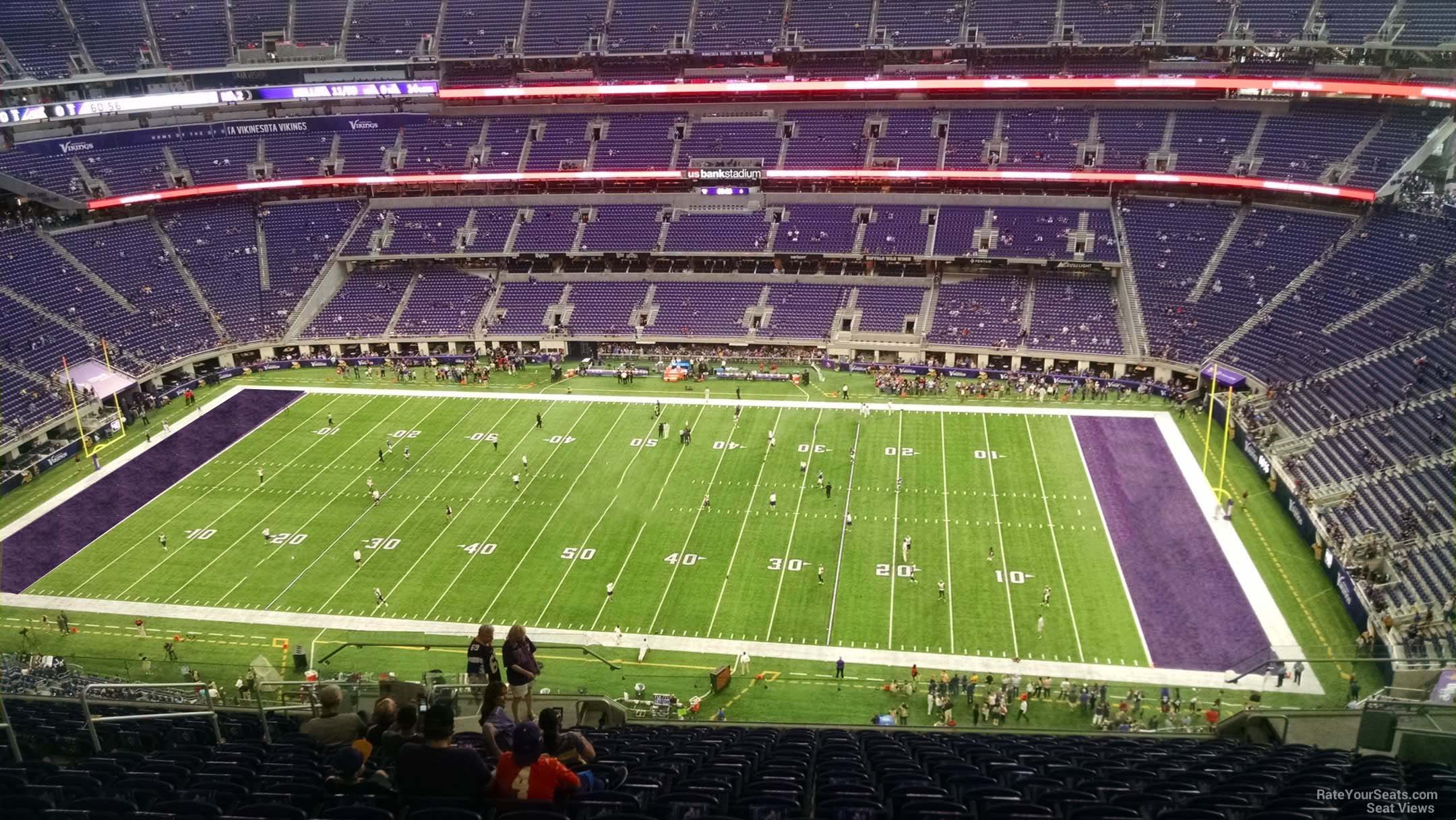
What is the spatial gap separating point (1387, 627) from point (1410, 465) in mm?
8833

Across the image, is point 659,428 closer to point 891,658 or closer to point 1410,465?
point 891,658

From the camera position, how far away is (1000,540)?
1400 inches

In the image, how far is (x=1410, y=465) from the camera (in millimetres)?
33188

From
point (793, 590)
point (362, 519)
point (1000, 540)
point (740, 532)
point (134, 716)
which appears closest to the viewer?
point (134, 716)

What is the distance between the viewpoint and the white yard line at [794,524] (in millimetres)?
31719

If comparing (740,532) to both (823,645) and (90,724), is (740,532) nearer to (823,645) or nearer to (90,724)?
(823,645)

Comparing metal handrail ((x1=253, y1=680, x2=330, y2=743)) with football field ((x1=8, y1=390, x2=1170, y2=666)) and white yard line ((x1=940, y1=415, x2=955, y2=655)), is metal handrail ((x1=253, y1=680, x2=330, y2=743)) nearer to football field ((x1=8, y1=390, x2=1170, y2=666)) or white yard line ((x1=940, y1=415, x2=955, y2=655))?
football field ((x1=8, y1=390, x2=1170, y2=666))

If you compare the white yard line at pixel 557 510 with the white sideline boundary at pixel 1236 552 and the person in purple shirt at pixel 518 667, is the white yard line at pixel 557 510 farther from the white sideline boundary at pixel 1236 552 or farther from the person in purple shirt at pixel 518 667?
the white sideline boundary at pixel 1236 552

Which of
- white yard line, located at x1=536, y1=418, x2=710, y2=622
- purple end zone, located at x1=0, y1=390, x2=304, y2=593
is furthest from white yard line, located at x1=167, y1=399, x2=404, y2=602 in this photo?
white yard line, located at x1=536, y1=418, x2=710, y2=622

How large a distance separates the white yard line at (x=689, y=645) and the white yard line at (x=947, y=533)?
63.5 inches

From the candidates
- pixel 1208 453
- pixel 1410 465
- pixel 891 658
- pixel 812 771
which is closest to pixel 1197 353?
pixel 1208 453

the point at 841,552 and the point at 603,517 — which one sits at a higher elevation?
the point at 603,517

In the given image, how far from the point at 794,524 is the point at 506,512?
37.3ft

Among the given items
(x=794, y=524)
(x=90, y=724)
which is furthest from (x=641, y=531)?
(x=90, y=724)
